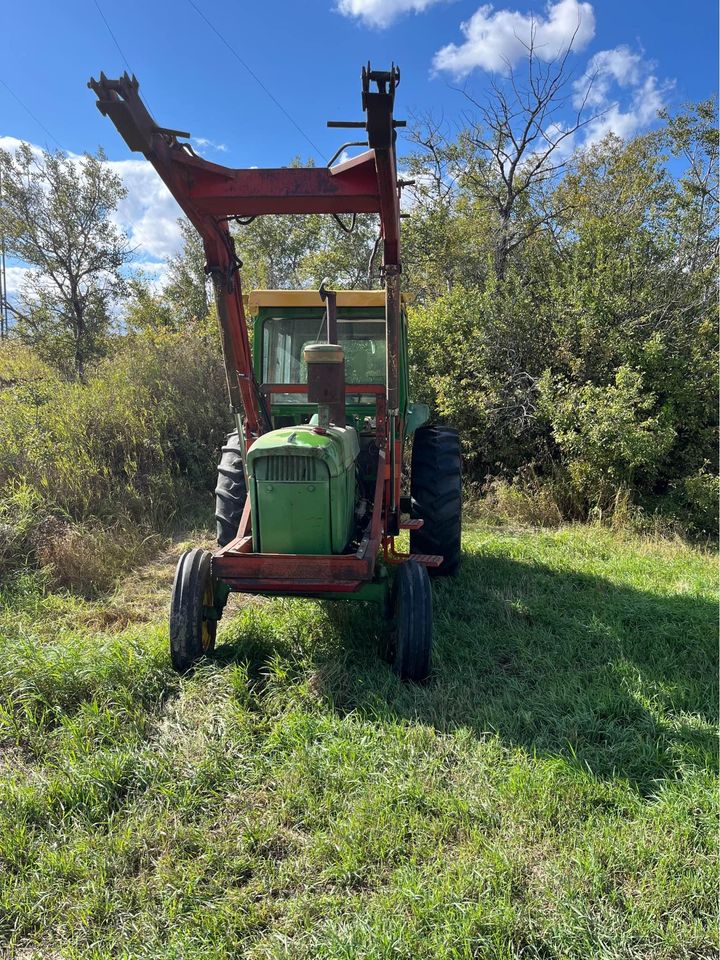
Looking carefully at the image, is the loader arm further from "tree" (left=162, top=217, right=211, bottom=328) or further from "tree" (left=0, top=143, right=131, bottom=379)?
Result: "tree" (left=162, top=217, right=211, bottom=328)

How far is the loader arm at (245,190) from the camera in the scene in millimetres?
2326

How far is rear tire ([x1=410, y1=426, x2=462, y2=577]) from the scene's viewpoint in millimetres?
4289

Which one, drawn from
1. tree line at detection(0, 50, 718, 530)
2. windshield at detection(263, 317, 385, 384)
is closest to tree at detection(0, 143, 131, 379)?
tree line at detection(0, 50, 718, 530)

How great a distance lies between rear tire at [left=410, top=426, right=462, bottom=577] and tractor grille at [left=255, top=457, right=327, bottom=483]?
1653 mm

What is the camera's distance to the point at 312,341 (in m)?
4.23

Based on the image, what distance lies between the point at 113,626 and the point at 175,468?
307 cm

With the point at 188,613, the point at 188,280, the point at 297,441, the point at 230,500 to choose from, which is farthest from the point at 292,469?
the point at 188,280

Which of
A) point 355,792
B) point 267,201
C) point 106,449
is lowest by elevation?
point 355,792

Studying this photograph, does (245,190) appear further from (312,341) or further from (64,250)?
(64,250)

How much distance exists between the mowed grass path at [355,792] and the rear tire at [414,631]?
0.32 feet

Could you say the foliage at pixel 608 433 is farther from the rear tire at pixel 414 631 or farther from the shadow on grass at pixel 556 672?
the rear tire at pixel 414 631

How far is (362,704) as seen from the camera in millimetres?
2682

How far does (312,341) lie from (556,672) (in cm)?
276

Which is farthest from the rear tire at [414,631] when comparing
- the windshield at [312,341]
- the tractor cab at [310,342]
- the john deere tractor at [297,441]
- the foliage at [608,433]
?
the foliage at [608,433]
